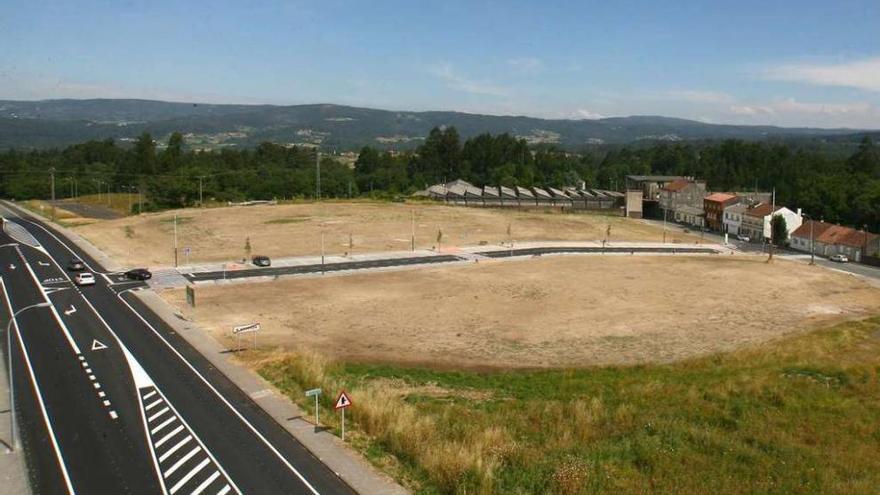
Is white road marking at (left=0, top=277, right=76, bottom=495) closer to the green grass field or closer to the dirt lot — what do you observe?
the green grass field

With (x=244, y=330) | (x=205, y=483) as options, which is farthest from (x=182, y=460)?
(x=244, y=330)

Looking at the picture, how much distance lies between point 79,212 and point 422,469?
4195 inches

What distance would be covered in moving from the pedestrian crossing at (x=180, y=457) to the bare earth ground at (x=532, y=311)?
11.3 meters

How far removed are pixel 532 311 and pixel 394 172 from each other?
106112 millimetres

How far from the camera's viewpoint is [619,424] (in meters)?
25.3

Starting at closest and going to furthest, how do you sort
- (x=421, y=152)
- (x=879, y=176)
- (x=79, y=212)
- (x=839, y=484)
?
(x=839, y=484) < (x=79, y=212) < (x=879, y=176) < (x=421, y=152)

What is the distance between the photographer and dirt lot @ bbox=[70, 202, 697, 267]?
7012cm

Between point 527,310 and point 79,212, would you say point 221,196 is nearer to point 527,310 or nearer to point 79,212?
point 79,212

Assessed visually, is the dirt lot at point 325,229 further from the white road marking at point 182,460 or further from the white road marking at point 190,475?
the white road marking at point 190,475

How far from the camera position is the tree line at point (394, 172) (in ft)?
376

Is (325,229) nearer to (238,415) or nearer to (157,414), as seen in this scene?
(157,414)

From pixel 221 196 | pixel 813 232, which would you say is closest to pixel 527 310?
pixel 813 232

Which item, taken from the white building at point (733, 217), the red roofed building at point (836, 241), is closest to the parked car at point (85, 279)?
the red roofed building at point (836, 241)

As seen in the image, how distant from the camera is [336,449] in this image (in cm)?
2244
